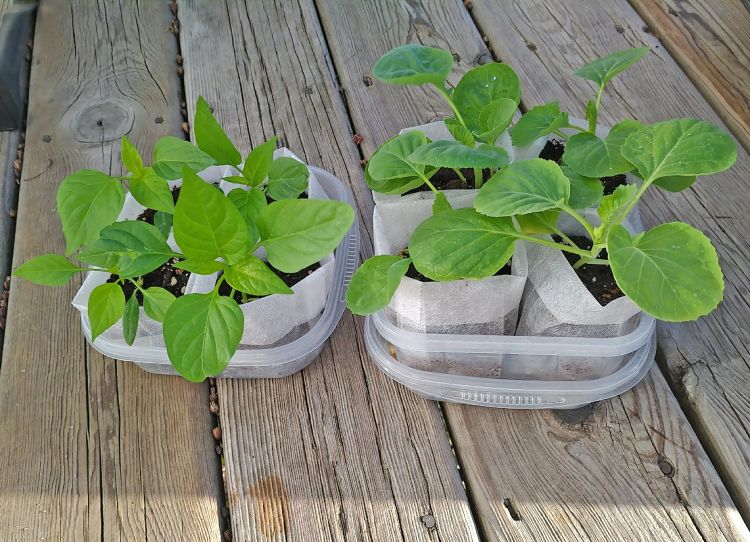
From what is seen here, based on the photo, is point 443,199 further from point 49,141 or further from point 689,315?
point 49,141

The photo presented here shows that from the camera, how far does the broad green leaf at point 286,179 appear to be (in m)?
0.87

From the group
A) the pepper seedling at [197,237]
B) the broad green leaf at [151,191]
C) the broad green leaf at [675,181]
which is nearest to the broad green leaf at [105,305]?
the pepper seedling at [197,237]

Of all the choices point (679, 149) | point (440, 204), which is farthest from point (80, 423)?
point (679, 149)

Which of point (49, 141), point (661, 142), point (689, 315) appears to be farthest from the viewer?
point (49, 141)

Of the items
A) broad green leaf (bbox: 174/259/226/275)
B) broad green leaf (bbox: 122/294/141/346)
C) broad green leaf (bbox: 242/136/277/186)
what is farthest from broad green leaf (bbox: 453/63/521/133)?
broad green leaf (bbox: 122/294/141/346)

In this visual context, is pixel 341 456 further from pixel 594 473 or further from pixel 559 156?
pixel 559 156

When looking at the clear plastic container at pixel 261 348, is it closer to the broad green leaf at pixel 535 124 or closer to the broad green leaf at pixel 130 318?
the broad green leaf at pixel 130 318

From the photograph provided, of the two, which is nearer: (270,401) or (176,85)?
(270,401)

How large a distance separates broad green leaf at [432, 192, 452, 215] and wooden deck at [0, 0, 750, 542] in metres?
0.27

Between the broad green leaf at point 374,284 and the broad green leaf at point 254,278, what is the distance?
76mm

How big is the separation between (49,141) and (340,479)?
839 millimetres

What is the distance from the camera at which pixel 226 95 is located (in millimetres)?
1279

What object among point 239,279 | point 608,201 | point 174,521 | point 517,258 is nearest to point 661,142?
point 608,201

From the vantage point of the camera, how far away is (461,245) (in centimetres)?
72
